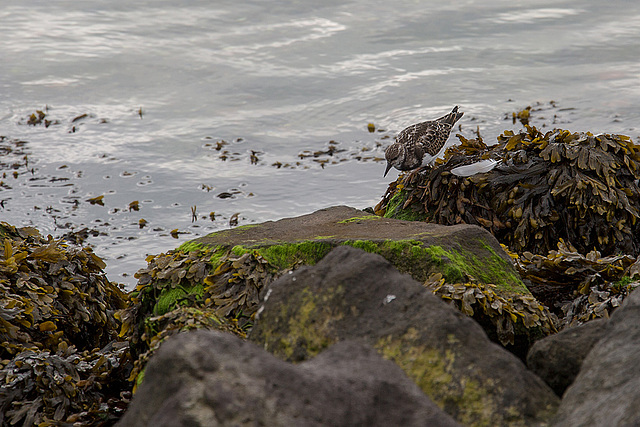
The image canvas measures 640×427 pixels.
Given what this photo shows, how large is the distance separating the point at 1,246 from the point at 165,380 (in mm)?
3177

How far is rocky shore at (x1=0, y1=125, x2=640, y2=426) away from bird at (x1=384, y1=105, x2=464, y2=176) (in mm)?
160

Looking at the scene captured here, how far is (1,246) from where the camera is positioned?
4.48m

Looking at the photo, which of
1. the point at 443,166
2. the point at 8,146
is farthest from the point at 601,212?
the point at 8,146

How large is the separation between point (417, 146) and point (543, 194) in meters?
1.08

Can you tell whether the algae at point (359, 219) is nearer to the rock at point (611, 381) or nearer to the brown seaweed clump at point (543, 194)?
the brown seaweed clump at point (543, 194)

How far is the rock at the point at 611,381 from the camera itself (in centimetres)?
175

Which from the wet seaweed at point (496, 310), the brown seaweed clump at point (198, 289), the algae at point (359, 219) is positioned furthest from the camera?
the algae at point (359, 219)

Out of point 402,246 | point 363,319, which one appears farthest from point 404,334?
point 402,246

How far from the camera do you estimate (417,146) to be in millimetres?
5777

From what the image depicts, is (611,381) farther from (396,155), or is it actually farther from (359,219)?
(396,155)

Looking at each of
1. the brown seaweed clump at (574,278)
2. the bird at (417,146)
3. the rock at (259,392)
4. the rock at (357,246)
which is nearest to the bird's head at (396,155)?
the bird at (417,146)

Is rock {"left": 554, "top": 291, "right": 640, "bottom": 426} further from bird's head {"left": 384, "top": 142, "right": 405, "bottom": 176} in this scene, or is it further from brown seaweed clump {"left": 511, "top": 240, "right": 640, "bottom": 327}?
bird's head {"left": 384, "top": 142, "right": 405, "bottom": 176}

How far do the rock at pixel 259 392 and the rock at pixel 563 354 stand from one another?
652mm

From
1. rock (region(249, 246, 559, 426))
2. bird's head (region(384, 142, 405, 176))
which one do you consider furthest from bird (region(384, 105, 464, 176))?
rock (region(249, 246, 559, 426))
